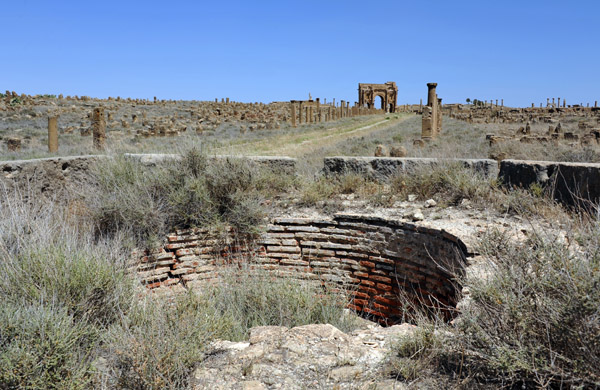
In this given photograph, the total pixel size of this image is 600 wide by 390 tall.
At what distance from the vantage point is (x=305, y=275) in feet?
21.3

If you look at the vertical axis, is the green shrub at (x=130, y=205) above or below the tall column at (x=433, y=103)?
below

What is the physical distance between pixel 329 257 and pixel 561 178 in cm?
340

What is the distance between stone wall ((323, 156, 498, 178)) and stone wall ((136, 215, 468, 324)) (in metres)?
1.79

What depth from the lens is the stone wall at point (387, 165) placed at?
7520 millimetres

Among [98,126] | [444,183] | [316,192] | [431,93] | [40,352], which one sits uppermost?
[431,93]

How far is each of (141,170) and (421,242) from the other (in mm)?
4543

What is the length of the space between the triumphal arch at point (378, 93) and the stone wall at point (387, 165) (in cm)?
6314

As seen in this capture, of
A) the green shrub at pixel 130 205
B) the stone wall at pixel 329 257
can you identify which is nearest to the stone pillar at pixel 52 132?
the green shrub at pixel 130 205

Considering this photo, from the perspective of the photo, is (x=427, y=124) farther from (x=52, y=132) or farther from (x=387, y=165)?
(x=52, y=132)

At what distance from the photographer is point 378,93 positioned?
70.9 meters

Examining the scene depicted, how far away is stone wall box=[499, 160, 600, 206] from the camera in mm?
5859

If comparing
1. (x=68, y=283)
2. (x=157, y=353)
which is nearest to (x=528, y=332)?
(x=157, y=353)

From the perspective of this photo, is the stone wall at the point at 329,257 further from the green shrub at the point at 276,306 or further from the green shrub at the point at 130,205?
the green shrub at the point at 276,306

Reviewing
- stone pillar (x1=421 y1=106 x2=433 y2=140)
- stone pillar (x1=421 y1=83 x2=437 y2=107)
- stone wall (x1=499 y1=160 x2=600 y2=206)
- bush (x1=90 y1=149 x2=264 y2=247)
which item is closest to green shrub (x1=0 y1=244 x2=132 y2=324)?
bush (x1=90 y1=149 x2=264 y2=247)
